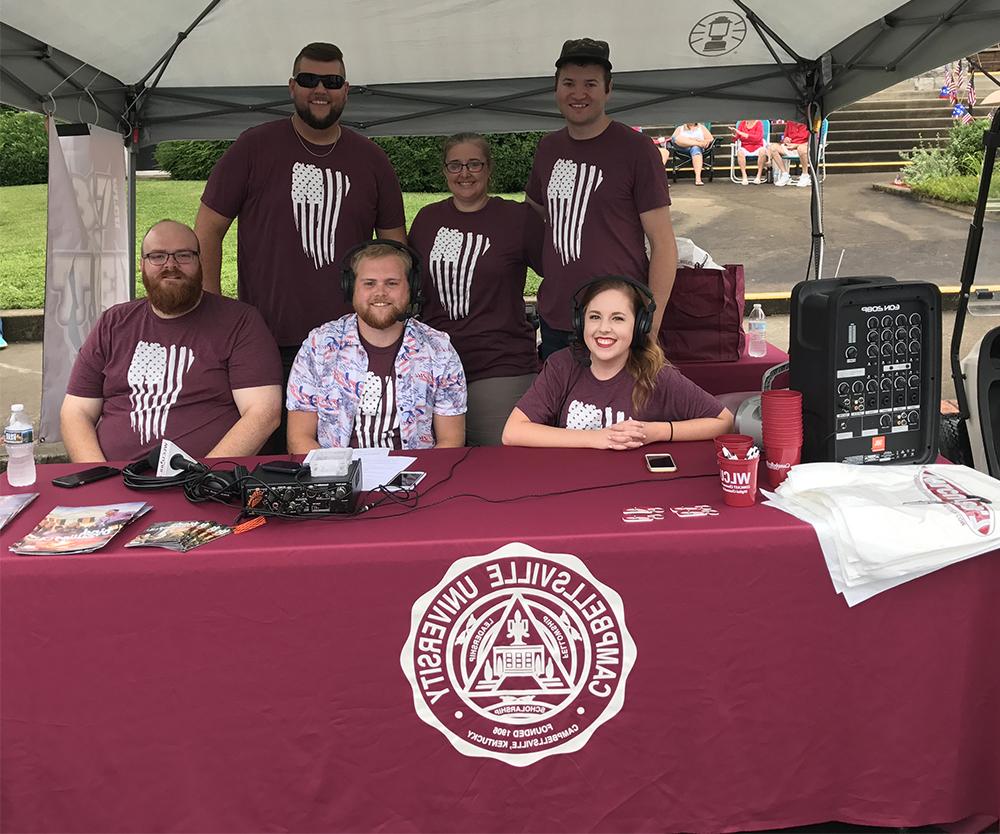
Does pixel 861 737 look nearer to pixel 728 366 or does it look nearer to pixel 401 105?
pixel 728 366

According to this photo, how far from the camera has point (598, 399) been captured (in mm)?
2844

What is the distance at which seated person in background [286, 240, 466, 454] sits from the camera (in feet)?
9.79

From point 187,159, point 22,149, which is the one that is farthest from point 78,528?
point 22,149

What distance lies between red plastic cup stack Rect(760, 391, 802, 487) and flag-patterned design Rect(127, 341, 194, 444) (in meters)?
1.89

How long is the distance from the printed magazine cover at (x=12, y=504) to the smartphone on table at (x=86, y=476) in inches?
3.8

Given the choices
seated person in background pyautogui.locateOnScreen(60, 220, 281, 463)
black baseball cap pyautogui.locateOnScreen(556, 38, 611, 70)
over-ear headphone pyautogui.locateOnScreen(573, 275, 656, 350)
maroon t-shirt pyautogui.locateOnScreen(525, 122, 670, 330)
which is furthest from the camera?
maroon t-shirt pyautogui.locateOnScreen(525, 122, 670, 330)

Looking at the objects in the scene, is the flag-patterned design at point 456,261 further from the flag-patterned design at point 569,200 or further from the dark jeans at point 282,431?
the dark jeans at point 282,431

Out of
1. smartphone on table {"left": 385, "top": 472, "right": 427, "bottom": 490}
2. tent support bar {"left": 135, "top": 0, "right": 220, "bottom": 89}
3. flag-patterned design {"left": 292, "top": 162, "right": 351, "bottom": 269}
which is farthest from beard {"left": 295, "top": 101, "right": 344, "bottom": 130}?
smartphone on table {"left": 385, "top": 472, "right": 427, "bottom": 490}

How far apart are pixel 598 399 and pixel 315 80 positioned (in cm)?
168

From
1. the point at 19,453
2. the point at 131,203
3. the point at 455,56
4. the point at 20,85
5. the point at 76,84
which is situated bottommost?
the point at 19,453

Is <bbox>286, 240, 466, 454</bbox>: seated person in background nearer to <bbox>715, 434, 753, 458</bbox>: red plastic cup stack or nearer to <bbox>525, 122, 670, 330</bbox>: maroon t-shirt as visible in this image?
<bbox>525, 122, 670, 330</bbox>: maroon t-shirt

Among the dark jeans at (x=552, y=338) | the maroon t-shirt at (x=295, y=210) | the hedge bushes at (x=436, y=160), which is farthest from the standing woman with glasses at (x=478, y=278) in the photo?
the hedge bushes at (x=436, y=160)

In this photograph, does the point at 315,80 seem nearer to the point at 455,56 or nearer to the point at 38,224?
the point at 455,56

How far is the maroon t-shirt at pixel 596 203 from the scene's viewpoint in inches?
139
